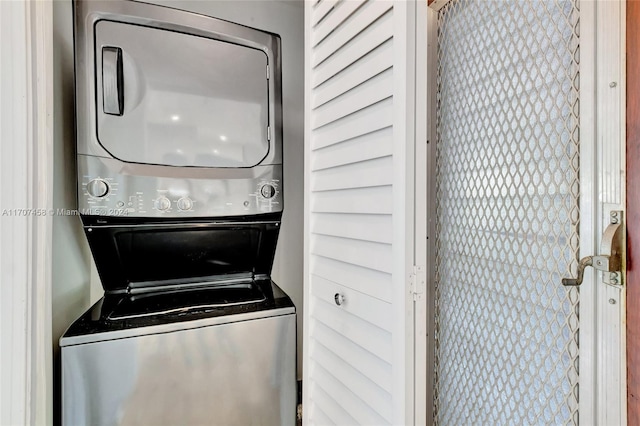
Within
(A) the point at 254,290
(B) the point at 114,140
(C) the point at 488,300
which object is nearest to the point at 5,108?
(B) the point at 114,140

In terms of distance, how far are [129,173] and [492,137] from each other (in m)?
1.31

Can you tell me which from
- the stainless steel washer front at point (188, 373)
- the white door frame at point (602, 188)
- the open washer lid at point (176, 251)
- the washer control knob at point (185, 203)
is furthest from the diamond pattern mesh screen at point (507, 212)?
the washer control knob at point (185, 203)

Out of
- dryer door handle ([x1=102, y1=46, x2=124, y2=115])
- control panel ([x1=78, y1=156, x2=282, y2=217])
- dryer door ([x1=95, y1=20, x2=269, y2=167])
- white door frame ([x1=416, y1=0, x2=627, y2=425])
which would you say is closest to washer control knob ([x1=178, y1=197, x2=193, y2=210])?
control panel ([x1=78, y1=156, x2=282, y2=217])

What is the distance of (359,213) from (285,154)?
43.9 inches

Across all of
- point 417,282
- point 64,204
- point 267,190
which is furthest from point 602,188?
point 64,204

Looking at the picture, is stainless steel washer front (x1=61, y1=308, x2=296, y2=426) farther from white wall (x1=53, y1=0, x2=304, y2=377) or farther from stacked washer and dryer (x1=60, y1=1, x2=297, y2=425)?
white wall (x1=53, y1=0, x2=304, y2=377)

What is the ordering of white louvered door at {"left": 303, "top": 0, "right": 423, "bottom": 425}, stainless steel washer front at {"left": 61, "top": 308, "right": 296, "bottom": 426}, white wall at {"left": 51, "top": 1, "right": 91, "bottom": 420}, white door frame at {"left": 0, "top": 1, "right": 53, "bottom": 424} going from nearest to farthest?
white louvered door at {"left": 303, "top": 0, "right": 423, "bottom": 425}, white door frame at {"left": 0, "top": 1, "right": 53, "bottom": 424}, stainless steel washer front at {"left": 61, "top": 308, "right": 296, "bottom": 426}, white wall at {"left": 51, "top": 1, "right": 91, "bottom": 420}

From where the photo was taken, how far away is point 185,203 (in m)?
1.40

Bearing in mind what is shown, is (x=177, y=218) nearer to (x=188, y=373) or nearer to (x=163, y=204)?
(x=163, y=204)

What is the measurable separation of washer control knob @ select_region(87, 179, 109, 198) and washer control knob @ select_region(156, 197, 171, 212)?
19 centimetres

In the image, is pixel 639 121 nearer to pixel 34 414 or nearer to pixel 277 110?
pixel 277 110

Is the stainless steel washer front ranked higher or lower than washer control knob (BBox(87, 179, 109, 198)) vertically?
lower

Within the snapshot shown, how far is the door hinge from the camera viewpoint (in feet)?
2.78

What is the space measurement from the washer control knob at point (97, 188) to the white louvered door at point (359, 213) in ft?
2.61
